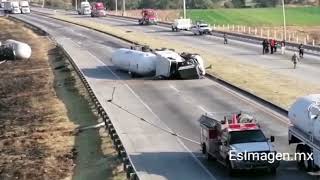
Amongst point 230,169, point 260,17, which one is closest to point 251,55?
point 230,169

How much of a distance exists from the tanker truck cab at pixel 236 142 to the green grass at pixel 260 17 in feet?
326

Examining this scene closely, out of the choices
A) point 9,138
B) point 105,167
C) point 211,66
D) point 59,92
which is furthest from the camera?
point 211,66

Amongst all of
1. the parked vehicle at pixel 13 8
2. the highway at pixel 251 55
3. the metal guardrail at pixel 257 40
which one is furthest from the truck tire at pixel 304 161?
the parked vehicle at pixel 13 8

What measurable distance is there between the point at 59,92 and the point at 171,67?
8716mm

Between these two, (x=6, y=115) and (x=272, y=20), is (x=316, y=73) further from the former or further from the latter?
(x=272, y=20)

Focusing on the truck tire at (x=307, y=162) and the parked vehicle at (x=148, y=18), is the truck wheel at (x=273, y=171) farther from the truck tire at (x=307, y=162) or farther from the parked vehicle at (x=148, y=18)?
the parked vehicle at (x=148, y=18)

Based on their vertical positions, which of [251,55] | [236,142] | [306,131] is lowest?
[236,142]

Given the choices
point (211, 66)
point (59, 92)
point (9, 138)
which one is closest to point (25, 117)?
point (9, 138)

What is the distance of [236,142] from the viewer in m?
23.5

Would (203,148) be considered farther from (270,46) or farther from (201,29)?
(201,29)

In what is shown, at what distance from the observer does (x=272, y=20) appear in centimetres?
13250

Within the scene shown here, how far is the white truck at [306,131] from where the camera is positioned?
22.4m

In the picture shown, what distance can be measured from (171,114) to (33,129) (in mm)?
7601

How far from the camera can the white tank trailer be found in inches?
3034
